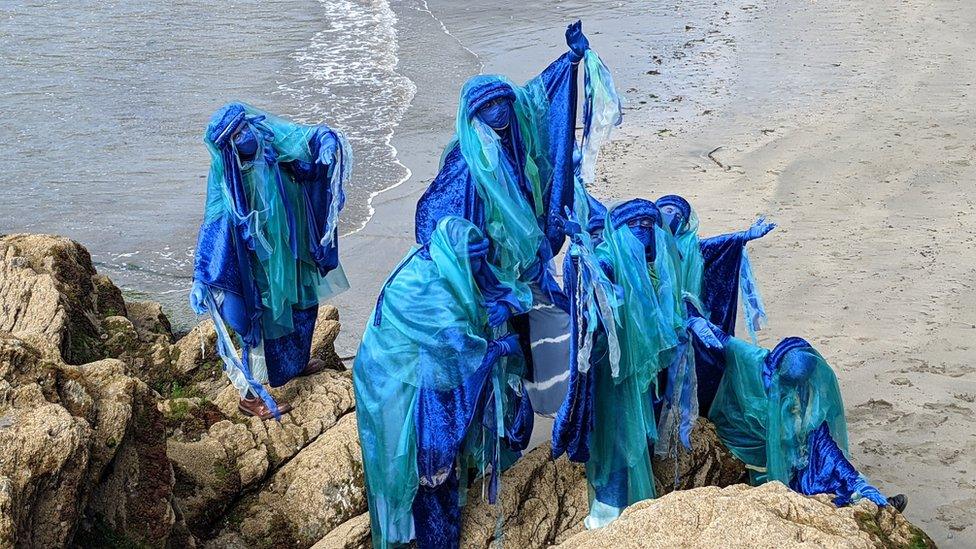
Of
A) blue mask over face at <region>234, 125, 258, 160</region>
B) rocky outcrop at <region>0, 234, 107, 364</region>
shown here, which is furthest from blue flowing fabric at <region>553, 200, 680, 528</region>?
rocky outcrop at <region>0, 234, 107, 364</region>

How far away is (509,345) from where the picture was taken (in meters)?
4.84

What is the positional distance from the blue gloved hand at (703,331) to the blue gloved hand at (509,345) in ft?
2.64

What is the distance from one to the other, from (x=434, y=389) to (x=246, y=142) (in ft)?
5.43

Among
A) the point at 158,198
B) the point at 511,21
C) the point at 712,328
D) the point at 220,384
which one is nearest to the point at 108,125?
the point at 158,198

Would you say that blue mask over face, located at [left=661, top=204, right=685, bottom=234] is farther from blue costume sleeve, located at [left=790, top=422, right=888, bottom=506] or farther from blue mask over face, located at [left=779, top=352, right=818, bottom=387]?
blue costume sleeve, located at [left=790, top=422, right=888, bottom=506]

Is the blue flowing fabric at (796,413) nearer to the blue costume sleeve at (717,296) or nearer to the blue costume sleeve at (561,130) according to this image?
the blue costume sleeve at (717,296)

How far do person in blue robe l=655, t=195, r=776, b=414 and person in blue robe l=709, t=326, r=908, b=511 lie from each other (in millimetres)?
171

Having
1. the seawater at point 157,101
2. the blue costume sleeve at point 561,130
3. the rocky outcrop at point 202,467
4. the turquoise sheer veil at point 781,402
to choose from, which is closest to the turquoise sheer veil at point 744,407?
the turquoise sheer veil at point 781,402

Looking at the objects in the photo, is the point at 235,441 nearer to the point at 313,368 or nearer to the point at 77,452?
the point at 313,368

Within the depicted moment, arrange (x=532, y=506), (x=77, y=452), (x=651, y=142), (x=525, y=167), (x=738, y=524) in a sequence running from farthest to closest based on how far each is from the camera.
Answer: (x=651, y=142)
(x=525, y=167)
(x=532, y=506)
(x=77, y=452)
(x=738, y=524)

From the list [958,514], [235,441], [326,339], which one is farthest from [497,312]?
[958,514]

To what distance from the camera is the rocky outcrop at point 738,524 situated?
128 inches

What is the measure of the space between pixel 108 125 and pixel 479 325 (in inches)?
378

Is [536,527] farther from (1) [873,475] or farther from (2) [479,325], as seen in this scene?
(1) [873,475]
